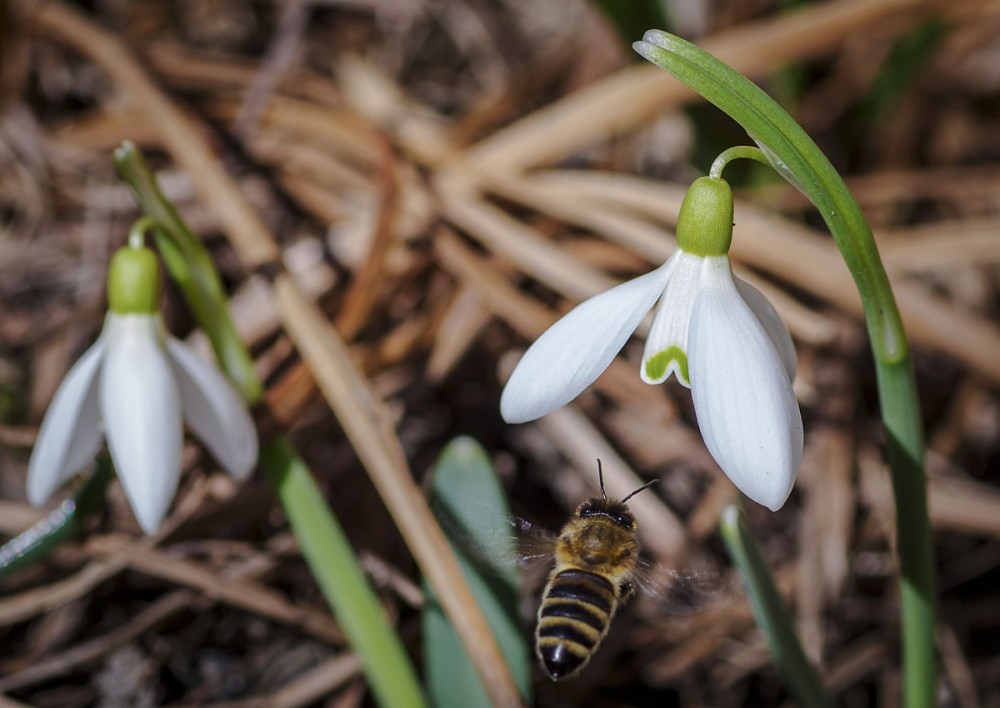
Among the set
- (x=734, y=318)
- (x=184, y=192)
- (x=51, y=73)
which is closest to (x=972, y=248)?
(x=734, y=318)

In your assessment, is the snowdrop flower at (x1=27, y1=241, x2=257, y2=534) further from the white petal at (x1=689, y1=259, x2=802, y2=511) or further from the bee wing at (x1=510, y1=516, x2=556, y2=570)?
the white petal at (x1=689, y1=259, x2=802, y2=511)

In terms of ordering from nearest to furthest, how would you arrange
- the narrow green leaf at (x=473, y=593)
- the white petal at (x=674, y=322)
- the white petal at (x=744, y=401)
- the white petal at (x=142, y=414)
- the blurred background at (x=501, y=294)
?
the white petal at (x=744, y=401)
the white petal at (x=674, y=322)
the white petal at (x=142, y=414)
the narrow green leaf at (x=473, y=593)
the blurred background at (x=501, y=294)

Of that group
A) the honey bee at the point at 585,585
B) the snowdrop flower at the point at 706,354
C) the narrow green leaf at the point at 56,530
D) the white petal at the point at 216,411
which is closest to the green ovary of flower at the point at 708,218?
the snowdrop flower at the point at 706,354

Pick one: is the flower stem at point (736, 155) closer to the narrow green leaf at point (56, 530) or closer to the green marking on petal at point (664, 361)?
the green marking on petal at point (664, 361)

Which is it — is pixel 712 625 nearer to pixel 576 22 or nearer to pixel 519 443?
pixel 519 443

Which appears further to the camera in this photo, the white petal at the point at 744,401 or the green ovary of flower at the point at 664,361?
the green ovary of flower at the point at 664,361

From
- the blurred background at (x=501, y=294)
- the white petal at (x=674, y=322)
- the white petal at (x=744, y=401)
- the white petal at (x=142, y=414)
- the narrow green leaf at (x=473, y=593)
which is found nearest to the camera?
the white petal at (x=744, y=401)

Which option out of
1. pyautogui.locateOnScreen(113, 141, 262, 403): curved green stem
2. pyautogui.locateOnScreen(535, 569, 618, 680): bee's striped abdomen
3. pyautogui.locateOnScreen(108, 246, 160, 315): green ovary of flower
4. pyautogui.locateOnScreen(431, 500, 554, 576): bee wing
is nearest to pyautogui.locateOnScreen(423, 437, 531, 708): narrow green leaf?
pyautogui.locateOnScreen(431, 500, 554, 576): bee wing
